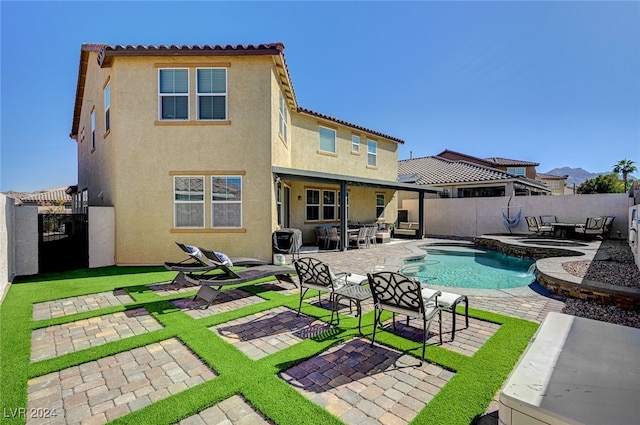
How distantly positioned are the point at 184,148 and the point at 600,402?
1223cm

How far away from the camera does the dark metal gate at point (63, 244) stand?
1105cm

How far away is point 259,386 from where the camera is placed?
3576 mm

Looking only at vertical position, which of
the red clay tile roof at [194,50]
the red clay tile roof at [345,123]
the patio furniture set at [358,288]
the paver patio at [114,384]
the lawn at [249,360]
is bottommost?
the paver patio at [114,384]

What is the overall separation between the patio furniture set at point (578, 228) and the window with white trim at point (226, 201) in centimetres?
1813

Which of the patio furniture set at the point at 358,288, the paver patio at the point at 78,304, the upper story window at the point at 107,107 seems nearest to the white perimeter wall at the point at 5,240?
the paver patio at the point at 78,304

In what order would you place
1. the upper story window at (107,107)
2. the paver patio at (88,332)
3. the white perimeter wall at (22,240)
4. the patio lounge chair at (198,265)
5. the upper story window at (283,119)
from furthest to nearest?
the upper story window at (283,119) < the upper story window at (107,107) < the white perimeter wall at (22,240) < the patio lounge chair at (198,265) < the paver patio at (88,332)

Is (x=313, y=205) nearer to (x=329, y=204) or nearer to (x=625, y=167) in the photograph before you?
(x=329, y=204)

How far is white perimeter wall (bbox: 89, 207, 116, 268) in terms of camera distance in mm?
10805

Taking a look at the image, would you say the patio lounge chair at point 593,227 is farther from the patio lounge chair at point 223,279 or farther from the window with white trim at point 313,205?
the patio lounge chair at point 223,279

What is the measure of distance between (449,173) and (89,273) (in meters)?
25.7

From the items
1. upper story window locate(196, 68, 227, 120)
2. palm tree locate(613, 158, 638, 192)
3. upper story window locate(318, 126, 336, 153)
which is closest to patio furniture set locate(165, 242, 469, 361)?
upper story window locate(196, 68, 227, 120)

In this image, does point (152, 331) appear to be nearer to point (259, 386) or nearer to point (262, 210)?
point (259, 386)

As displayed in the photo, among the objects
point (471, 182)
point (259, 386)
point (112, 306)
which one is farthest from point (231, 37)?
point (471, 182)

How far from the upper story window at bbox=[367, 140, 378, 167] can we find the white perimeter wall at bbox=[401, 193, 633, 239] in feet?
19.0
